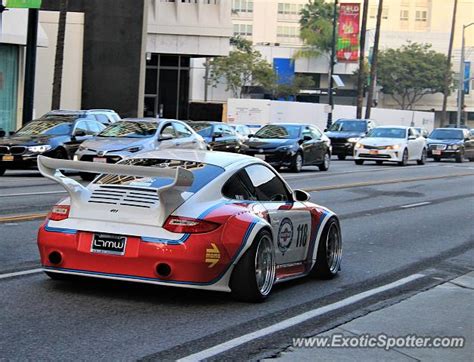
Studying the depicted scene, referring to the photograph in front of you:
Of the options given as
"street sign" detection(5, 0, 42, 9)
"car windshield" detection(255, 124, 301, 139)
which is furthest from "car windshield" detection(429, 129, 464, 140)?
"street sign" detection(5, 0, 42, 9)

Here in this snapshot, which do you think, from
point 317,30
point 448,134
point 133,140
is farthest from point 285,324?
point 317,30

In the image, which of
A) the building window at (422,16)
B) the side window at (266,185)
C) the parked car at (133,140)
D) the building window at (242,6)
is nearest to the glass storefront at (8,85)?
the parked car at (133,140)

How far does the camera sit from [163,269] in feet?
25.8

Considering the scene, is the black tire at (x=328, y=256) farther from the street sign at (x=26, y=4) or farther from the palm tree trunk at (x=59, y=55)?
the palm tree trunk at (x=59, y=55)

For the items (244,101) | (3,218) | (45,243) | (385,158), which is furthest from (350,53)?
(45,243)

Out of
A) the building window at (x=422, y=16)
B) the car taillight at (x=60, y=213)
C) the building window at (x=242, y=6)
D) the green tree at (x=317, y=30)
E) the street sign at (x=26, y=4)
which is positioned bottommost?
the car taillight at (x=60, y=213)

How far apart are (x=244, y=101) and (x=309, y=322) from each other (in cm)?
5286

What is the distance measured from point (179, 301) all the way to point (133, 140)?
14908 millimetres

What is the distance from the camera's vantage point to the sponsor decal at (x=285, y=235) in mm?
8984

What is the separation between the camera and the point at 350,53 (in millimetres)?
72562

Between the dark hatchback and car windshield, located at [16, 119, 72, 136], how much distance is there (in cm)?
669

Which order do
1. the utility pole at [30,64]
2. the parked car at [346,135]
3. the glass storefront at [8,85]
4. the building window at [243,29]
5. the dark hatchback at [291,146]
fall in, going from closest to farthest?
the dark hatchback at [291,146] → the utility pole at [30,64] → the glass storefront at [8,85] → the parked car at [346,135] → the building window at [243,29]

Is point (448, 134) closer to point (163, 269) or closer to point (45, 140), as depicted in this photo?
point (45, 140)

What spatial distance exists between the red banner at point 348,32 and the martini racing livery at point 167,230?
2471 inches
